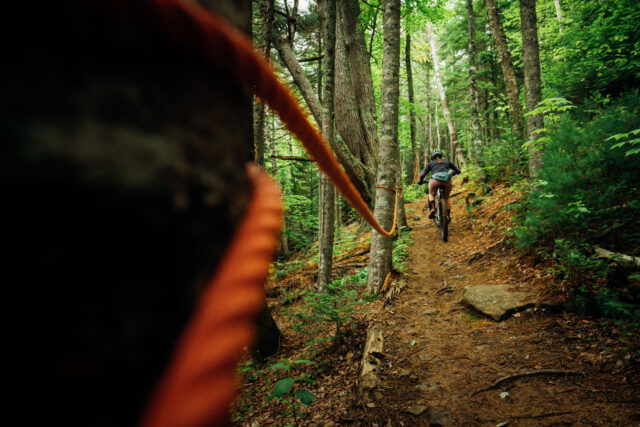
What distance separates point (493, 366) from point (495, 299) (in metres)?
1.15

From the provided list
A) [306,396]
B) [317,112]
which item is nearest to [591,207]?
[306,396]

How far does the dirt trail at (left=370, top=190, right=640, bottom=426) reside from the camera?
6.64 ft

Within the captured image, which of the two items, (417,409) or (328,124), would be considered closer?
(417,409)

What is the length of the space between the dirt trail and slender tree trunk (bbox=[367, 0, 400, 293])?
606 mm

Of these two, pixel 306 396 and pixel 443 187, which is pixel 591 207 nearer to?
pixel 443 187

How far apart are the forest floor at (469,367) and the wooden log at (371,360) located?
79 mm

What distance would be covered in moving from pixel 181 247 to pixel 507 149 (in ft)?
33.6

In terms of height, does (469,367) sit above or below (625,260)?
below

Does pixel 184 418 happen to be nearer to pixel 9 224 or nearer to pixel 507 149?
pixel 9 224

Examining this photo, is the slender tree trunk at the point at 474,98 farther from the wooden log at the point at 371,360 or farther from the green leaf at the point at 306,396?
the green leaf at the point at 306,396

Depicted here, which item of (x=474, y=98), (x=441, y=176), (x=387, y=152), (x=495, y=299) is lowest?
(x=495, y=299)

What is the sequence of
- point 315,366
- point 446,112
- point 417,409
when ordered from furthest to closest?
point 446,112, point 315,366, point 417,409

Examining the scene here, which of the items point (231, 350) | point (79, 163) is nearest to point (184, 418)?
point (231, 350)

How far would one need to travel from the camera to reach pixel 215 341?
0.39m
